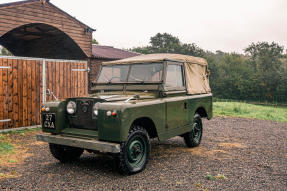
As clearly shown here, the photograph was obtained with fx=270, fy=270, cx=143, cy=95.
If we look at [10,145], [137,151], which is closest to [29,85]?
[10,145]

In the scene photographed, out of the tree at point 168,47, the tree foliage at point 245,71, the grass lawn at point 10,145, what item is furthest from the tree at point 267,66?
the grass lawn at point 10,145

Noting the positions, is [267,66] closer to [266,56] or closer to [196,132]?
[266,56]

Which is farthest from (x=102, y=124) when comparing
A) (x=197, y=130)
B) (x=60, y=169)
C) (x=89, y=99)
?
(x=197, y=130)

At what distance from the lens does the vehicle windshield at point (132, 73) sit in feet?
19.3

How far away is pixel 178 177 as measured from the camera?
4875 millimetres

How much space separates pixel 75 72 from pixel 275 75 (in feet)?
151

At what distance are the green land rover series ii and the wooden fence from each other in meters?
3.14

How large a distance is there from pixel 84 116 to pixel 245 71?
57.1 m

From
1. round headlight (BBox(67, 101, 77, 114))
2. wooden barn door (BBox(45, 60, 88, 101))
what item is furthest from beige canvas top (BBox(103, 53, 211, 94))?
wooden barn door (BBox(45, 60, 88, 101))

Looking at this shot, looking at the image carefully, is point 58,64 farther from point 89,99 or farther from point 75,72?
point 89,99

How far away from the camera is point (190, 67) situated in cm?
696

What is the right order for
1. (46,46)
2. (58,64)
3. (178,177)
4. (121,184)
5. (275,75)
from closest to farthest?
(121,184), (178,177), (58,64), (46,46), (275,75)

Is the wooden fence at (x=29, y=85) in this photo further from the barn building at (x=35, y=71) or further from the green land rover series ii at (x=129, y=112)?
the green land rover series ii at (x=129, y=112)

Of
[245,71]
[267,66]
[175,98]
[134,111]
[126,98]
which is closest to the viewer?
[134,111]
